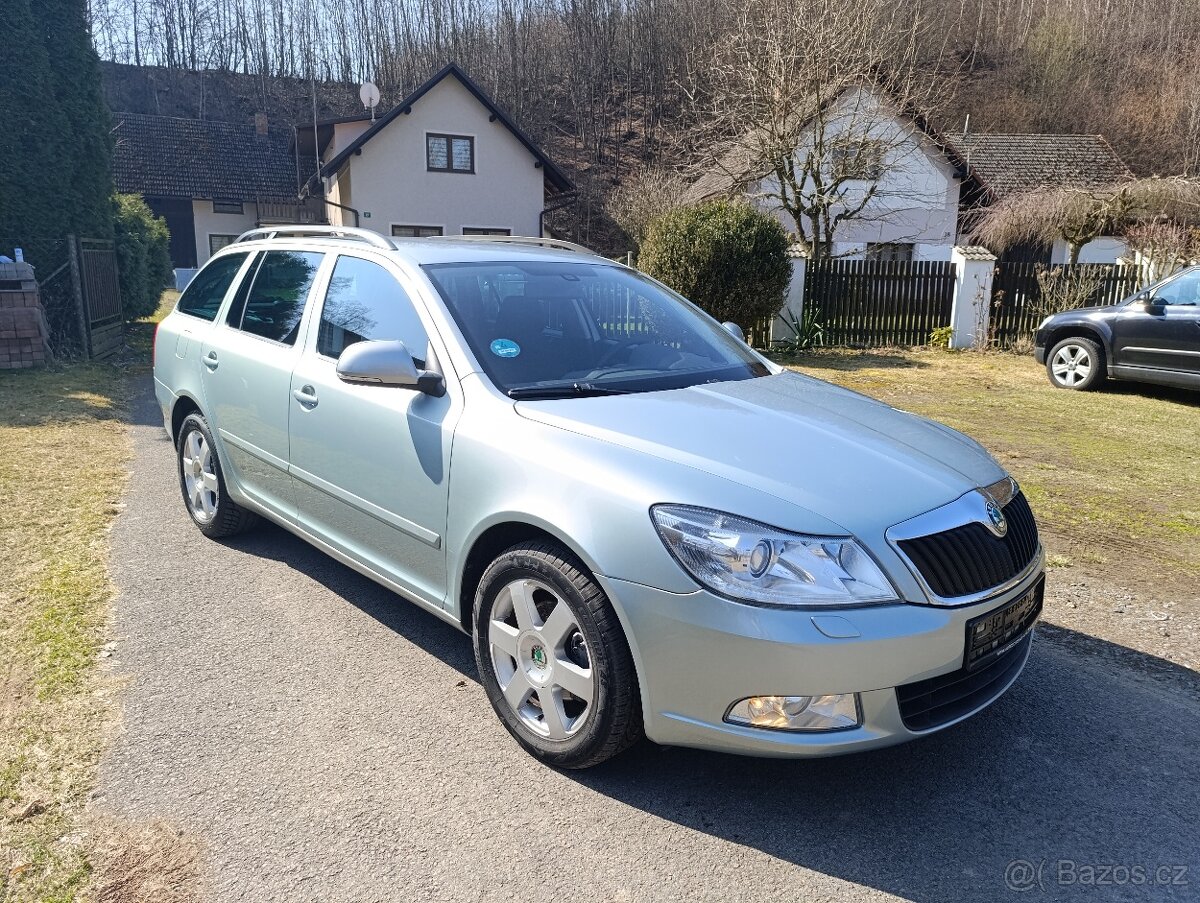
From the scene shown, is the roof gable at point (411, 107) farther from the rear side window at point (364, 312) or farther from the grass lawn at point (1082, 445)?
the rear side window at point (364, 312)

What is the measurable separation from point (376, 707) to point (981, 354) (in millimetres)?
14428

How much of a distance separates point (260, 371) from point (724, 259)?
10.5 metres

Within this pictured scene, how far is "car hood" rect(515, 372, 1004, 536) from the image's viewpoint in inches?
103

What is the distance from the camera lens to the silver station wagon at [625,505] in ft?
8.06

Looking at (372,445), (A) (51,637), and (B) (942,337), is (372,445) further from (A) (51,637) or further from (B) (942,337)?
(B) (942,337)

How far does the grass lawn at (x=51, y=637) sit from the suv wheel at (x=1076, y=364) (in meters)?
11.1

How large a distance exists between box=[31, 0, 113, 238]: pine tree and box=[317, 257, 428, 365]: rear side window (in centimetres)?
1164

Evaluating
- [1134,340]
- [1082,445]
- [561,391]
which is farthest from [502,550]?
[1134,340]

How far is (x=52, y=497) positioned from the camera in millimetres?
5980

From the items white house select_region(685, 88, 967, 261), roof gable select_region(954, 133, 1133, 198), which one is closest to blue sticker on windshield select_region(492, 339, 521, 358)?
white house select_region(685, 88, 967, 261)

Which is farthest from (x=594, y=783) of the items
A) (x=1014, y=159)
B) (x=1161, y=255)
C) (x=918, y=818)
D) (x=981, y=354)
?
(x=1014, y=159)

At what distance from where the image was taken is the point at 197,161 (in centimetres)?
3847

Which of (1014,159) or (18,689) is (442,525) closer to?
(18,689)

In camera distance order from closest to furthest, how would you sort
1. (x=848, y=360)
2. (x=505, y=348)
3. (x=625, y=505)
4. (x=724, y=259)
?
1. (x=625, y=505)
2. (x=505, y=348)
3. (x=724, y=259)
4. (x=848, y=360)
